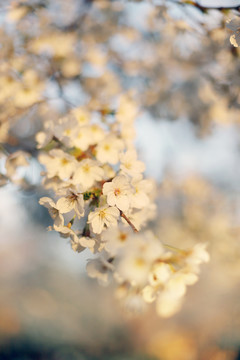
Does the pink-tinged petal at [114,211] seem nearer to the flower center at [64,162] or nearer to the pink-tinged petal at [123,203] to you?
the pink-tinged petal at [123,203]

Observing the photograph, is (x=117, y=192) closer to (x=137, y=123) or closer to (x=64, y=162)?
(x=64, y=162)

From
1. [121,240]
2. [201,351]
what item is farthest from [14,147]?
[201,351]

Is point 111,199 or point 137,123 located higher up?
point 137,123

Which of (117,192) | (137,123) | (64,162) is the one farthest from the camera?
(137,123)

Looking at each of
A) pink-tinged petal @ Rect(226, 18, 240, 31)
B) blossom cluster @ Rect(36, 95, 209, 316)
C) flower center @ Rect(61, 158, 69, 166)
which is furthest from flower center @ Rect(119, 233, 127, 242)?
pink-tinged petal @ Rect(226, 18, 240, 31)

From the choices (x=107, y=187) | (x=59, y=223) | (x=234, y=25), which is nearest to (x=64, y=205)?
(x=59, y=223)

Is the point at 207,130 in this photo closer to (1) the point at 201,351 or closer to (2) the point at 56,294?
(1) the point at 201,351

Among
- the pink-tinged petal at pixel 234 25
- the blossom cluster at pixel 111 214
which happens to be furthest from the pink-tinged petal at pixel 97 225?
the pink-tinged petal at pixel 234 25
